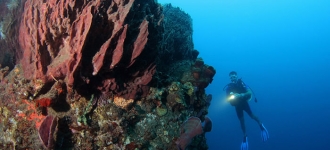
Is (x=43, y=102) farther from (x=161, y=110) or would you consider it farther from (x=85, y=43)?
(x=161, y=110)

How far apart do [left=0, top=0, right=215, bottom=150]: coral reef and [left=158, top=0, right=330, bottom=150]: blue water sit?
13.7 m

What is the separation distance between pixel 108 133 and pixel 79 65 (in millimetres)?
1105

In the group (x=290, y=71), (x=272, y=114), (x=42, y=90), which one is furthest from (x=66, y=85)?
(x=290, y=71)

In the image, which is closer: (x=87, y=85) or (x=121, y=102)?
(x=87, y=85)

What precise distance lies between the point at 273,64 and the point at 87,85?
4318 inches

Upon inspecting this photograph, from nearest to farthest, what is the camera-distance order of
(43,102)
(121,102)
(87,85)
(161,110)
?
1. (43,102)
2. (87,85)
3. (121,102)
4. (161,110)

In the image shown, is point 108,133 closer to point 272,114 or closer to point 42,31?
point 42,31

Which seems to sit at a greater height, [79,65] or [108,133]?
[79,65]

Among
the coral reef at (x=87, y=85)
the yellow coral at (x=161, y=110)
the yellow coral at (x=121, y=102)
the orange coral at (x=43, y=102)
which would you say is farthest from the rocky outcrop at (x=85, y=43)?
the yellow coral at (x=161, y=110)

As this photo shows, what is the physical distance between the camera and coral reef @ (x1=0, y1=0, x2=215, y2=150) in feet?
9.12

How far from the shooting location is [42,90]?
2.87 meters

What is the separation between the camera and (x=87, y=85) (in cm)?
307

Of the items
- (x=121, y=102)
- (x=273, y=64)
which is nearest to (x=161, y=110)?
(x=121, y=102)

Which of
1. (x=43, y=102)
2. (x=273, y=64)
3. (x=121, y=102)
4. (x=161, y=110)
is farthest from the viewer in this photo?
(x=273, y=64)
